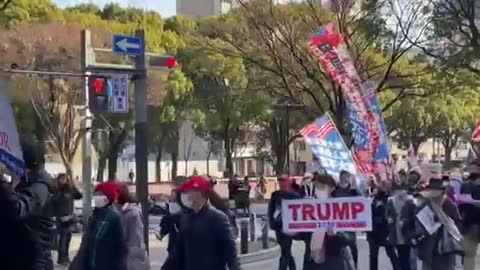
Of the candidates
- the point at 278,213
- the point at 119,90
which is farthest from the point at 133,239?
the point at 119,90

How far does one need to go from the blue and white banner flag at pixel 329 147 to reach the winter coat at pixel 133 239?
405 cm

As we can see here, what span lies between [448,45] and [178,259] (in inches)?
760

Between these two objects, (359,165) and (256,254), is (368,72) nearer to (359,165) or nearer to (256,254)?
(256,254)

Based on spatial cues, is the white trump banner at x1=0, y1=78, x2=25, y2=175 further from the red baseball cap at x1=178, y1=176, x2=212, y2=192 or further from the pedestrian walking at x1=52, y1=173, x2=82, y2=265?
the pedestrian walking at x1=52, y1=173, x2=82, y2=265

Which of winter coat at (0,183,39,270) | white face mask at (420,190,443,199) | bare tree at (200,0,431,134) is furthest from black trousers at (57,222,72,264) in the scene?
winter coat at (0,183,39,270)

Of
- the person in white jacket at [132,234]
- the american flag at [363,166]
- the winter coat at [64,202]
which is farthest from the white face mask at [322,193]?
the winter coat at [64,202]

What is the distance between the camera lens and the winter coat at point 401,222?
43.6 ft

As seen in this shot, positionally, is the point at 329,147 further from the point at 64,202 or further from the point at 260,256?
the point at 260,256

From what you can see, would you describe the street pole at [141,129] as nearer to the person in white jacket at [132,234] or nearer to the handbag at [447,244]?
the handbag at [447,244]

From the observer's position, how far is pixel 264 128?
63.7 metres

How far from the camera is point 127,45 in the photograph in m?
16.6

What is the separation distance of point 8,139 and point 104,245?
3.91 ft

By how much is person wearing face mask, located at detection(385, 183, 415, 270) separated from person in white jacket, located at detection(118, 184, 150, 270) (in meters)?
4.67

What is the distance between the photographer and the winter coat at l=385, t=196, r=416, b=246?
13.3 metres
